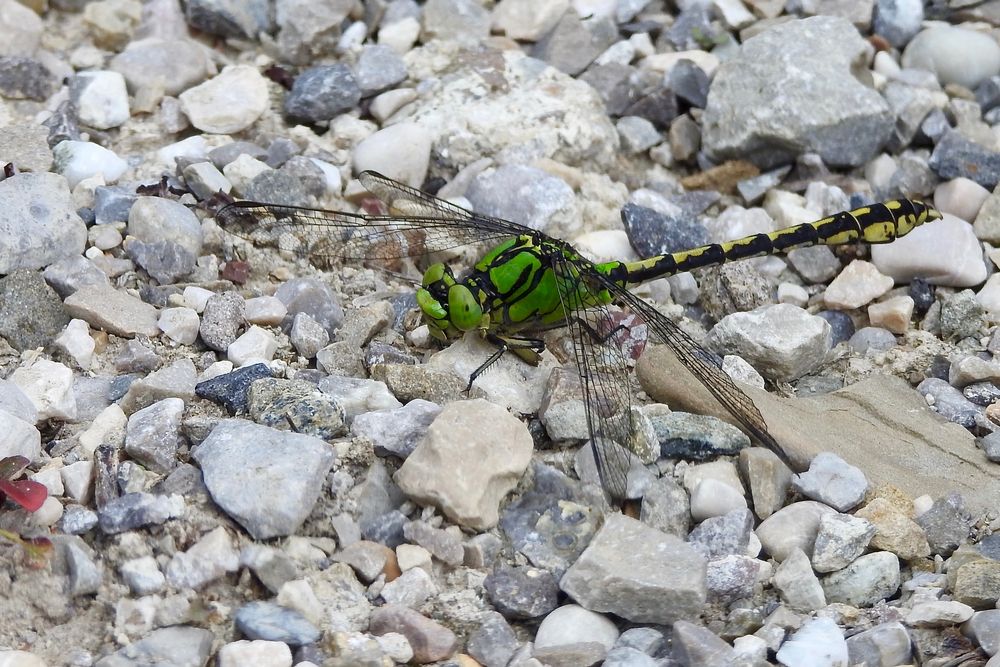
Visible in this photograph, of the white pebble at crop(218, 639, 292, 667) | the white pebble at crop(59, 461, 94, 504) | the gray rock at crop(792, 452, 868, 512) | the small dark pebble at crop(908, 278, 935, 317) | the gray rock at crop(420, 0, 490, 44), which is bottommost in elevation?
the small dark pebble at crop(908, 278, 935, 317)

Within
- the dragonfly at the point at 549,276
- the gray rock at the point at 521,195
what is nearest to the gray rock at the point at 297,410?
the dragonfly at the point at 549,276

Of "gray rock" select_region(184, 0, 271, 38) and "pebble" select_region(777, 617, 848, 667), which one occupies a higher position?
"gray rock" select_region(184, 0, 271, 38)

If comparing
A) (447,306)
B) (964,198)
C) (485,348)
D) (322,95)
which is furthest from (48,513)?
(964,198)

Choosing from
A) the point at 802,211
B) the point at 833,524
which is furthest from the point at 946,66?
the point at 833,524

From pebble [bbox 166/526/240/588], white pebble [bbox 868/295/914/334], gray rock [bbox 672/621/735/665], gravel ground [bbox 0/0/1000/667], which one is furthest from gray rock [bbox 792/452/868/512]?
pebble [bbox 166/526/240/588]

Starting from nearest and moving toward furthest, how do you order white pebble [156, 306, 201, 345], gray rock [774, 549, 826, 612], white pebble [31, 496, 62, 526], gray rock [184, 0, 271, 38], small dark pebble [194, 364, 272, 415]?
white pebble [31, 496, 62, 526], gray rock [774, 549, 826, 612], small dark pebble [194, 364, 272, 415], white pebble [156, 306, 201, 345], gray rock [184, 0, 271, 38]

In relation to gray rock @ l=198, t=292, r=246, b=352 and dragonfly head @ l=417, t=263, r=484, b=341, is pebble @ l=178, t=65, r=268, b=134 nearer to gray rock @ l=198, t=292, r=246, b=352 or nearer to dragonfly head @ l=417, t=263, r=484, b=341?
gray rock @ l=198, t=292, r=246, b=352

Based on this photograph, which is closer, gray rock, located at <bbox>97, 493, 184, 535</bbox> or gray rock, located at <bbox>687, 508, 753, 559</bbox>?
gray rock, located at <bbox>97, 493, 184, 535</bbox>

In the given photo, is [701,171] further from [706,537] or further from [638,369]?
[706,537]
